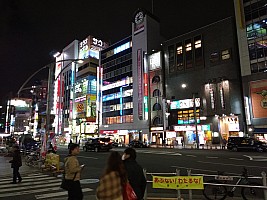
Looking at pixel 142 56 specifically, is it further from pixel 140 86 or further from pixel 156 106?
pixel 156 106

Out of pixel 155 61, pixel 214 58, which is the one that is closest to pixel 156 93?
pixel 155 61

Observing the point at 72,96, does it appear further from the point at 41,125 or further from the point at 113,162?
the point at 113,162

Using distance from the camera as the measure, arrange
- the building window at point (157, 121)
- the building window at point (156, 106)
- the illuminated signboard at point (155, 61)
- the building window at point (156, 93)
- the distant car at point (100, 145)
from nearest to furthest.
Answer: the distant car at point (100, 145)
the building window at point (157, 121)
the building window at point (156, 106)
the building window at point (156, 93)
the illuminated signboard at point (155, 61)

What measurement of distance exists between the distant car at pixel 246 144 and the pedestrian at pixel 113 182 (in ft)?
96.6

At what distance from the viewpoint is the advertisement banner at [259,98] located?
121ft

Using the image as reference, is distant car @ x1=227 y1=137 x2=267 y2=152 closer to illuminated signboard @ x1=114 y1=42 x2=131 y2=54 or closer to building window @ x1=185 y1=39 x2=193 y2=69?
building window @ x1=185 y1=39 x2=193 y2=69

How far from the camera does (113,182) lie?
140 inches

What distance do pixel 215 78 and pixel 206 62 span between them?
4.69 meters

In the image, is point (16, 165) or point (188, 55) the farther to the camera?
point (188, 55)

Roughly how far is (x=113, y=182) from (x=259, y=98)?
40416mm

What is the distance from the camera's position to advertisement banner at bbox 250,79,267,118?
1457 inches

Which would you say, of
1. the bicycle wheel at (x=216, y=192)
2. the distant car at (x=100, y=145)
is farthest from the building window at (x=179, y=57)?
the bicycle wheel at (x=216, y=192)

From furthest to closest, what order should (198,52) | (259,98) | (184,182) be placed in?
(198,52)
(259,98)
(184,182)

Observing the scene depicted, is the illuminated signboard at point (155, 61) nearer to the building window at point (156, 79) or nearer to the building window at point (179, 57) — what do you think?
the building window at point (156, 79)
